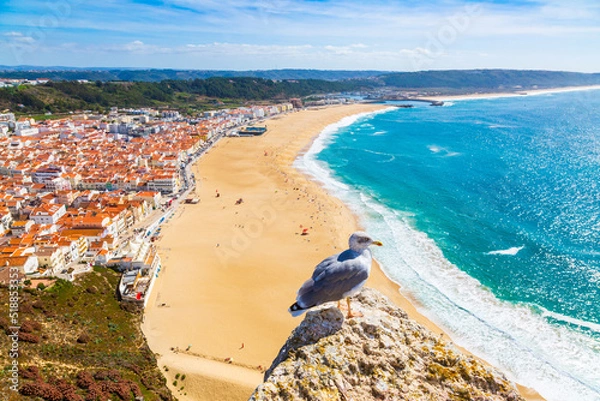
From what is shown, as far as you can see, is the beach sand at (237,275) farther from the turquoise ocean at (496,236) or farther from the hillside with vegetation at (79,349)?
the turquoise ocean at (496,236)

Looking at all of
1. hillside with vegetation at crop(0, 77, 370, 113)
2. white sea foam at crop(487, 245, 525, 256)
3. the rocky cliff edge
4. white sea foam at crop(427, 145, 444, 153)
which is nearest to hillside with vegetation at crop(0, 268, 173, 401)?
the rocky cliff edge

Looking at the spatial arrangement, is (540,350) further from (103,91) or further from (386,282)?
(103,91)

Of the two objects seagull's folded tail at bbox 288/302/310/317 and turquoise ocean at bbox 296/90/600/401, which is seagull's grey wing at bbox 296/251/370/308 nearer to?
seagull's folded tail at bbox 288/302/310/317

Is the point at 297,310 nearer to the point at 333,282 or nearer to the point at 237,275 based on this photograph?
the point at 333,282

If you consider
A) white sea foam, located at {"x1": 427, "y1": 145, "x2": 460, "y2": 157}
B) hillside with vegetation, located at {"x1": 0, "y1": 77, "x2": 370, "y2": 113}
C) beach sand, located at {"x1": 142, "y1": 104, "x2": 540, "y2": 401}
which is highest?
hillside with vegetation, located at {"x1": 0, "y1": 77, "x2": 370, "y2": 113}

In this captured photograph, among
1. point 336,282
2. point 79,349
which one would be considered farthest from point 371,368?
point 79,349

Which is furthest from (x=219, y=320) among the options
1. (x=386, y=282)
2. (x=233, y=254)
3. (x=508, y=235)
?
(x=508, y=235)
